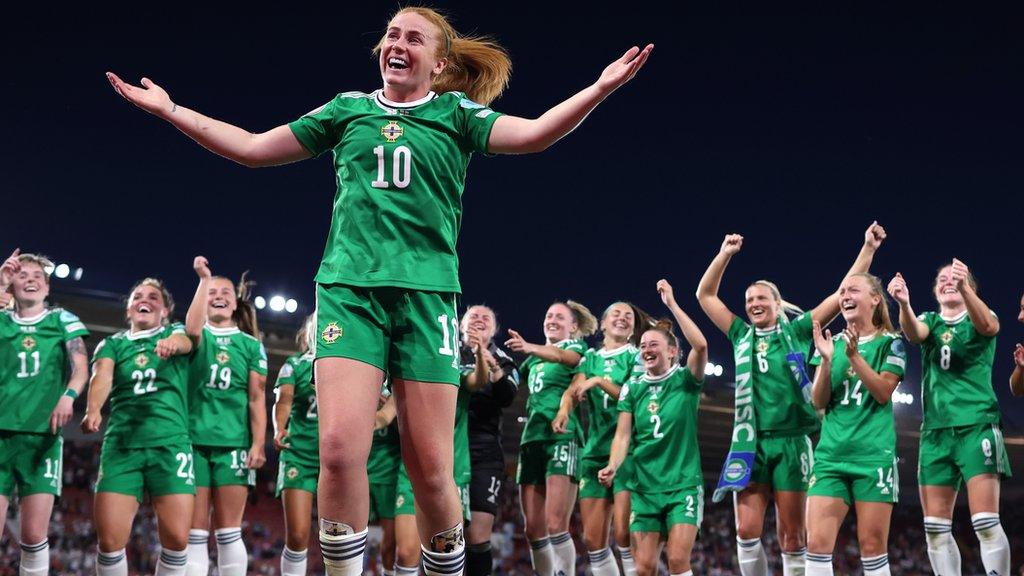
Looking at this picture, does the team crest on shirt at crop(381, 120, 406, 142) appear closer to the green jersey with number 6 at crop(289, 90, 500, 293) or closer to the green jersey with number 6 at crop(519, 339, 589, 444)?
the green jersey with number 6 at crop(289, 90, 500, 293)

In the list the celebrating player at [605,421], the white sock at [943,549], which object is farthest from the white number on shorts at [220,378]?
the white sock at [943,549]

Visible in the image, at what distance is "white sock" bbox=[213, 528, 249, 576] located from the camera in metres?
8.00

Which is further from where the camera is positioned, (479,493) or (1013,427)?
(1013,427)

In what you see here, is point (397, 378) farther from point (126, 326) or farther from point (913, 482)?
point (913, 482)

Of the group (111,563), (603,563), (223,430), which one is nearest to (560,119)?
(111,563)

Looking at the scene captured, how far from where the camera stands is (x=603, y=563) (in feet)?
28.8

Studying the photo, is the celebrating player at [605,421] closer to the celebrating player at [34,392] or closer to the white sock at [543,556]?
the white sock at [543,556]

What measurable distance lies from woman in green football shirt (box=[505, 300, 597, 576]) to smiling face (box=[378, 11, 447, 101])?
4784 mm

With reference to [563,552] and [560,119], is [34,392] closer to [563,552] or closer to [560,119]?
[563,552]

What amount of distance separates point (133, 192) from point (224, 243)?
481cm

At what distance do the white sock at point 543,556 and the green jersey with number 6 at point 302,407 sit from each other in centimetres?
212

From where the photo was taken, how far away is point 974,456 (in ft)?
23.8

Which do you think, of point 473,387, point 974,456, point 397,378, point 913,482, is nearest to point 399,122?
point 397,378

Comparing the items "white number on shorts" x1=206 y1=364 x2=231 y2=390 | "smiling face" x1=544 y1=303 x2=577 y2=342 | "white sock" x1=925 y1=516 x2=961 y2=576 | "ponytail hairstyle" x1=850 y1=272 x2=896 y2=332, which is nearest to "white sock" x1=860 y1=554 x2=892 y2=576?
"white sock" x1=925 y1=516 x2=961 y2=576
